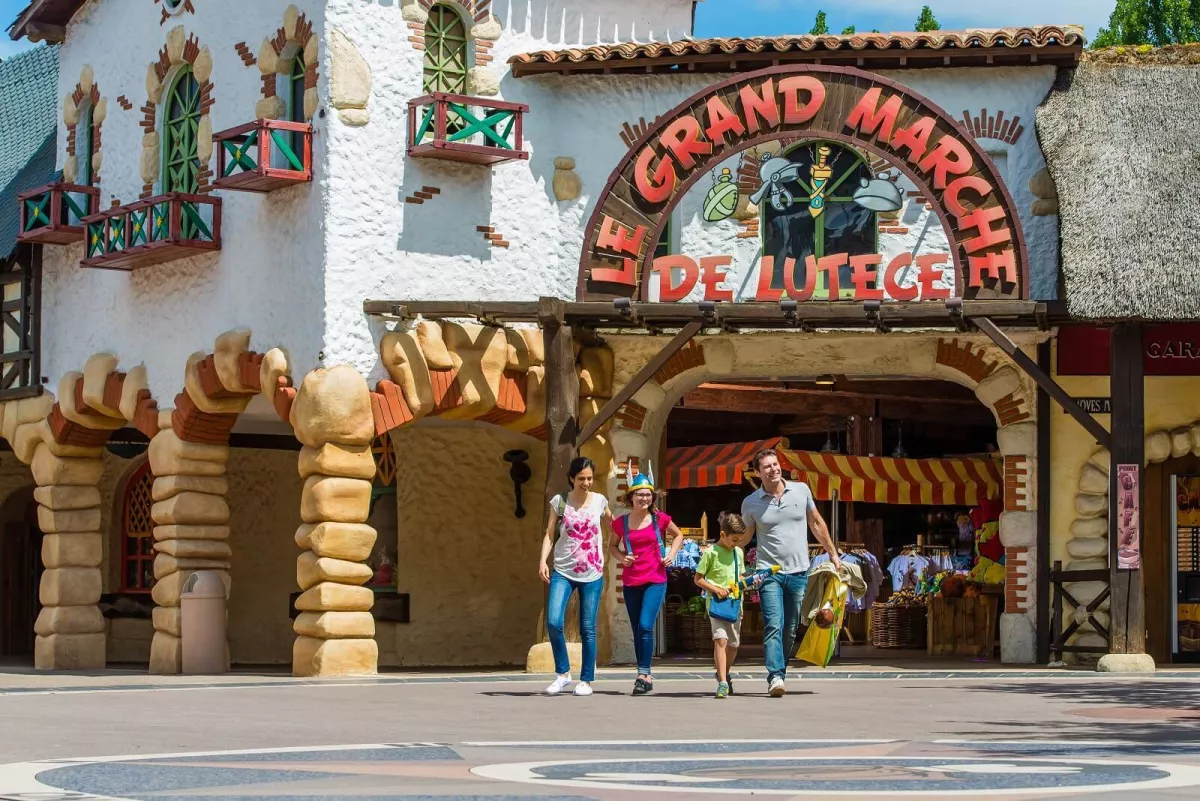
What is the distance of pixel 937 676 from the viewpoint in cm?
1587

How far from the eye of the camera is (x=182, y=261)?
19594 mm

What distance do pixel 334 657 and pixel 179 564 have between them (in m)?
2.85

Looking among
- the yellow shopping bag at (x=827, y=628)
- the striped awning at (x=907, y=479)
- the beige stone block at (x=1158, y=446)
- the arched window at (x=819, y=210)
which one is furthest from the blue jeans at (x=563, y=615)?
the striped awning at (x=907, y=479)

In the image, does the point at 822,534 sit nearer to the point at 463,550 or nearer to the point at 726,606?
the point at 726,606

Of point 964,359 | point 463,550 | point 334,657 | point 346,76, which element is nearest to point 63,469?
point 463,550

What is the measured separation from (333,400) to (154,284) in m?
3.61

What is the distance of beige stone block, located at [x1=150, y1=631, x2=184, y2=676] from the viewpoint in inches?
753

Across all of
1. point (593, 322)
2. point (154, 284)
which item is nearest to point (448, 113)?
point (593, 322)

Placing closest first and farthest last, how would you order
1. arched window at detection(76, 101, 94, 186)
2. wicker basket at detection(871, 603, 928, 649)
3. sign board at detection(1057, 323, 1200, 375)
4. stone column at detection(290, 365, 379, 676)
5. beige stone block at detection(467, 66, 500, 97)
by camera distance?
stone column at detection(290, 365, 379, 676) < sign board at detection(1057, 323, 1200, 375) < beige stone block at detection(467, 66, 500, 97) < arched window at detection(76, 101, 94, 186) < wicker basket at detection(871, 603, 928, 649)

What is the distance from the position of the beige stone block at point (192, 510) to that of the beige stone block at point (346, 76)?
4.01 m

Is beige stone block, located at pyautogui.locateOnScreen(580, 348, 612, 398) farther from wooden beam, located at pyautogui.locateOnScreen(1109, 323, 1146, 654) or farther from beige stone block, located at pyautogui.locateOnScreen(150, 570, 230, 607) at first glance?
wooden beam, located at pyautogui.locateOnScreen(1109, 323, 1146, 654)

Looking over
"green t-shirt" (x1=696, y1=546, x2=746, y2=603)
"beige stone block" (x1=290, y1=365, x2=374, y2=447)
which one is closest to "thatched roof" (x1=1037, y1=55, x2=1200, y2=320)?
"green t-shirt" (x1=696, y1=546, x2=746, y2=603)

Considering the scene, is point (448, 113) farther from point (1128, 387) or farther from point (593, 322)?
point (1128, 387)

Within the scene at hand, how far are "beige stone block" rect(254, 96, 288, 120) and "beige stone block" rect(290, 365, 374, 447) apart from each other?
2.48 meters
